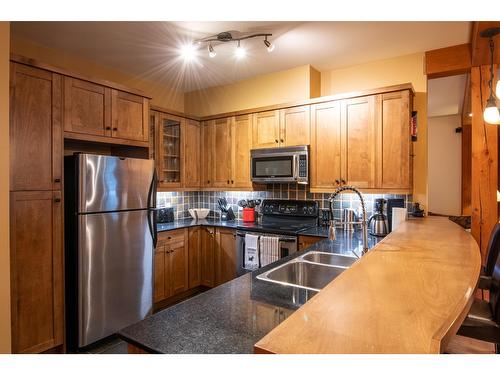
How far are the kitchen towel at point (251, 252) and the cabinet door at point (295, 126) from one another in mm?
1104

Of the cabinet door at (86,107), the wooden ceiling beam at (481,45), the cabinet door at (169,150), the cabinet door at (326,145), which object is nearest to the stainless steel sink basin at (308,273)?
the cabinet door at (326,145)

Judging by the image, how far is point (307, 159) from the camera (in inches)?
127

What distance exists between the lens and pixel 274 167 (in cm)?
344

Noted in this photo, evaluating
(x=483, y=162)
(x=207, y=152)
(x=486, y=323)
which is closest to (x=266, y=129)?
(x=207, y=152)

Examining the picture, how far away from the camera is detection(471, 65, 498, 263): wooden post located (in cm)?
286

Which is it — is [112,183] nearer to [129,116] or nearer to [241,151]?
[129,116]

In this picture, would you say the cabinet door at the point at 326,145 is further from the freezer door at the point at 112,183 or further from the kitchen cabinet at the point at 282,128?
the freezer door at the point at 112,183

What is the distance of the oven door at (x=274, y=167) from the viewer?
3.31 meters

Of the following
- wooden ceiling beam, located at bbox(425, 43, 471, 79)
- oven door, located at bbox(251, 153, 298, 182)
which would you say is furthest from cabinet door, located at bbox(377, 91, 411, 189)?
oven door, located at bbox(251, 153, 298, 182)

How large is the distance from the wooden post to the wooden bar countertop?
1.86 meters

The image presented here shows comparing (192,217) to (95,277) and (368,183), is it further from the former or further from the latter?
(368,183)

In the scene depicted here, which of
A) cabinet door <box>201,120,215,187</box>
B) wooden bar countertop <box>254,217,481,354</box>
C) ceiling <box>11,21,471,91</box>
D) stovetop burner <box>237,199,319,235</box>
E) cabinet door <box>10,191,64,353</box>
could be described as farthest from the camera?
cabinet door <box>201,120,215,187</box>

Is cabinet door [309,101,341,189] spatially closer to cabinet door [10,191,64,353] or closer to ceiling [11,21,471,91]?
ceiling [11,21,471,91]

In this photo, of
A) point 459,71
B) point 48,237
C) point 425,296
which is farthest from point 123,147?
point 459,71
